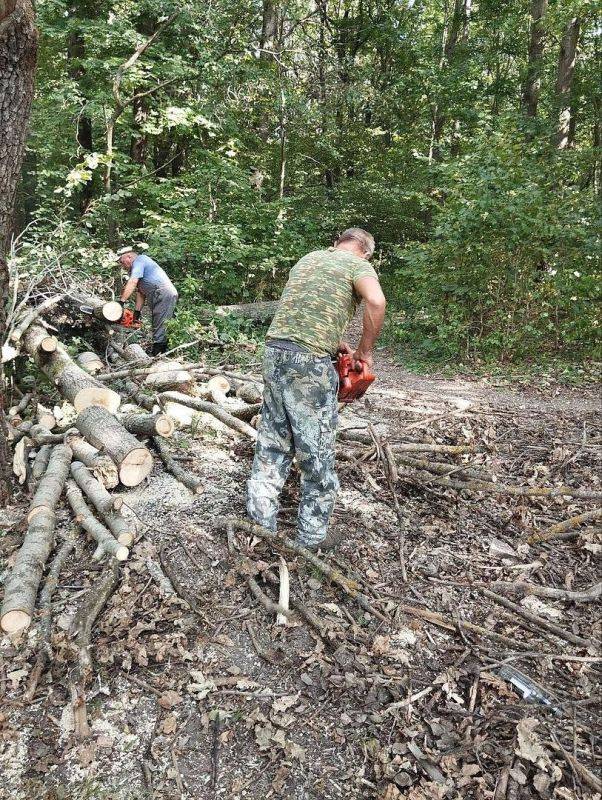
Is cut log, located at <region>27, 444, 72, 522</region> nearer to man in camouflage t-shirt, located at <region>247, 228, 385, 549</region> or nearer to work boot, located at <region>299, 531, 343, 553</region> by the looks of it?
man in camouflage t-shirt, located at <region>247, 228, 385, 549</region>

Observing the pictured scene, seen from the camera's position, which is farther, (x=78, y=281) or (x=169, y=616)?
(x=78, y=281)

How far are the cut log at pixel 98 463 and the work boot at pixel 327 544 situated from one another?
1532mm

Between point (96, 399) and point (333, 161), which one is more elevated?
point (333, 161)

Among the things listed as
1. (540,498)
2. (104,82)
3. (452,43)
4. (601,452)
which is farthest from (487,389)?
(452,43)

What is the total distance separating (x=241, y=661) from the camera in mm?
2709

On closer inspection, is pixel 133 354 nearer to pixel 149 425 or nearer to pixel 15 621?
pixel 149 425

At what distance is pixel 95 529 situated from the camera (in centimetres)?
336

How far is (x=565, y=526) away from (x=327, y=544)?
176cm

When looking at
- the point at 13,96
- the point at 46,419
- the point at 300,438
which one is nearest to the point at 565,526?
the point at 300,438

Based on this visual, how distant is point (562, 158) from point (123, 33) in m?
8.00

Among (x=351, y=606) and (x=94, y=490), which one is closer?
(x=351, y=606)

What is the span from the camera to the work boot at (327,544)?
3406 mm

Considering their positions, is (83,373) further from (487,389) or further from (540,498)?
(487,389)

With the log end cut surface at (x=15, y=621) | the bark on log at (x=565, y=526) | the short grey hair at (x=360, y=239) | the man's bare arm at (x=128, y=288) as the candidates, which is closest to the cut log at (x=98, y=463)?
the log end cut surface at (x=15, y=621)
